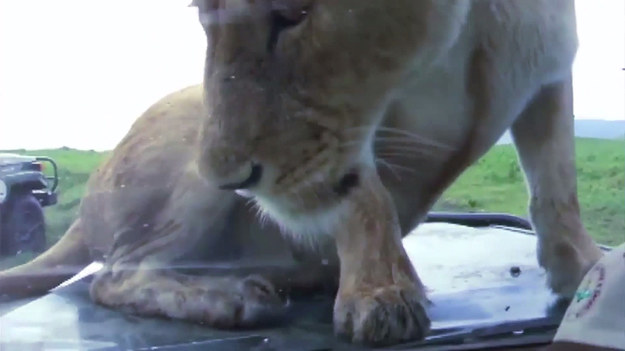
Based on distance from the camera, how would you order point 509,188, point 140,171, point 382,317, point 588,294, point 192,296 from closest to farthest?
point 588,294 → point 382,317 → point 192,296 → point 140,171 → point 509,188

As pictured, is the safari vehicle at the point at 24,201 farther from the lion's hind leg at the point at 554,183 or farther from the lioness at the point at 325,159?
the lion's hind leg at the point at 554,183

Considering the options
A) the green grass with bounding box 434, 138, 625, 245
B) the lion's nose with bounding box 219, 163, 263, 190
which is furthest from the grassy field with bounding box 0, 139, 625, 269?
the lion's nose with bounding box 219, 163, 263, 190

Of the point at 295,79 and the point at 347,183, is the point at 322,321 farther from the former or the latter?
the point at 295,79

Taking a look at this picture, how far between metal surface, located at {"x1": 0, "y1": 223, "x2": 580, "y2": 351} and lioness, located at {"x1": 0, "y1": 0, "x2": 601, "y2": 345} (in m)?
0.03

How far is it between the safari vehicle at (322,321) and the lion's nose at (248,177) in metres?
0.16

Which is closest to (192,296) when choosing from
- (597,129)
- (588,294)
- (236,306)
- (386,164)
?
(236,306)

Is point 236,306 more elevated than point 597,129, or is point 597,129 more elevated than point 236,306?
point 597,129

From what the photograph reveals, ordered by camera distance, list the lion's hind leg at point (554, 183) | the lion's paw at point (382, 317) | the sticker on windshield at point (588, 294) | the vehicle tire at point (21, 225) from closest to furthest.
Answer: the sticker on windshield at point (588, 294)
the lion's paw at point (382, 317)
the vehicle tire at point (21, 225)
the lion's hind leg at point (554, 183)

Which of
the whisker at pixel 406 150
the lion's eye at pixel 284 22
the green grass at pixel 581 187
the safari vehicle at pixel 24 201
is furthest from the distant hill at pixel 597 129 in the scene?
the safari vehicle at pixel 24 201

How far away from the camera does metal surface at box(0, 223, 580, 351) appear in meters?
1.01

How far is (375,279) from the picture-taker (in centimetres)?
105

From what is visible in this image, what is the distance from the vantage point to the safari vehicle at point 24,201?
1091mm

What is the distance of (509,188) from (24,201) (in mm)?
646

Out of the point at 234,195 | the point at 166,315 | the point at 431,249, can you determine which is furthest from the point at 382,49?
the point at 431,249
